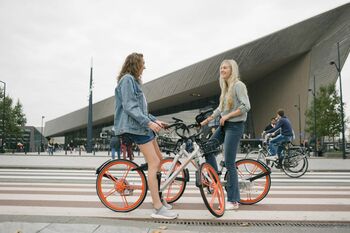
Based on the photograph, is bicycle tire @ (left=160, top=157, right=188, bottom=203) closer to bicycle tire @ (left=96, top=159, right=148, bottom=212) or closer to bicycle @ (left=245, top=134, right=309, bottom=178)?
bicycle tire @ (left=96, top=159, right=148, bottom=212)

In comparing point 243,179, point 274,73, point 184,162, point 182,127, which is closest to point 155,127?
point 182,127

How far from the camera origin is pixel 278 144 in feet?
30.9

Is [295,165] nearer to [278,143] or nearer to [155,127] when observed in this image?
[278,143]

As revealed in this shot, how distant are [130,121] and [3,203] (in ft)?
7.35

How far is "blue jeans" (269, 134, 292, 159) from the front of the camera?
30.8 feet

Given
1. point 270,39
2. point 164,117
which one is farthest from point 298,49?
point 164,117

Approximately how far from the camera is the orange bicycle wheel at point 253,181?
15.1 feet

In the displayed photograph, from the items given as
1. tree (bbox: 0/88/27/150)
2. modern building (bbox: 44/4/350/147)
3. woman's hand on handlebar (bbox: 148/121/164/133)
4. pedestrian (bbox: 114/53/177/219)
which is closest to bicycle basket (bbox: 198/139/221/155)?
pedestrian (bbox: 114/53/177/219)

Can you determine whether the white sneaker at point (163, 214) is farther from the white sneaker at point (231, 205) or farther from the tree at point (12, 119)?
the tree at point (12, 119)

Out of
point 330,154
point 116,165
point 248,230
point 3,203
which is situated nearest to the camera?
point 248,230

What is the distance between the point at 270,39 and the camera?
33625 millimetres

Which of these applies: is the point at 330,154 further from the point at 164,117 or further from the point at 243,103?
the point at 164,117

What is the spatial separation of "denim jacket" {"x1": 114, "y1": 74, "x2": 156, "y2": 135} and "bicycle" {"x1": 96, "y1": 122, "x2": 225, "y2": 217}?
42 centimetres

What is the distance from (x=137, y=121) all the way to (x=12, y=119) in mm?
44084
